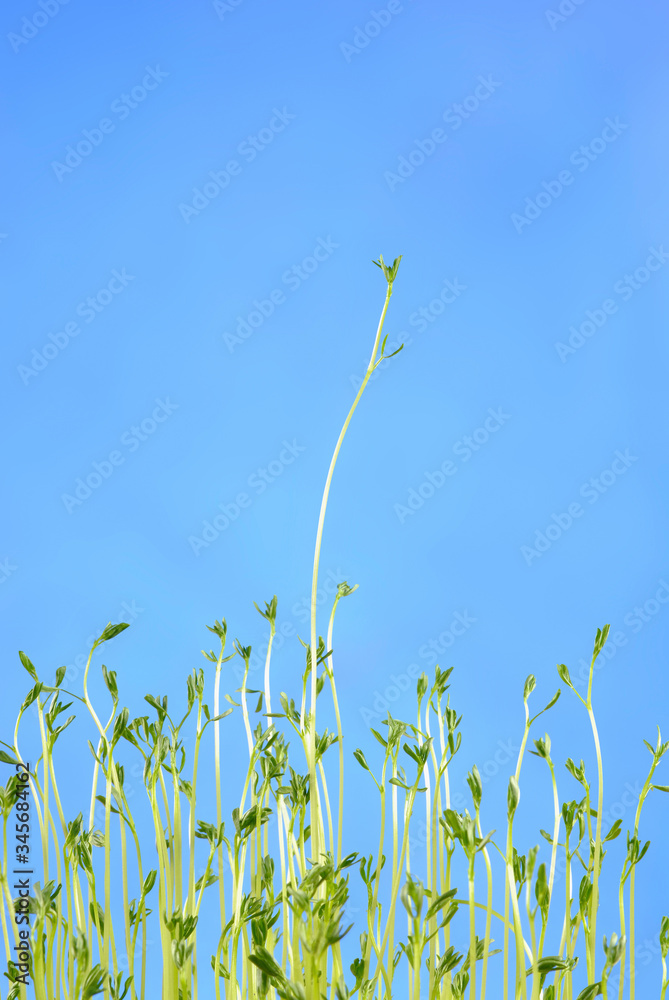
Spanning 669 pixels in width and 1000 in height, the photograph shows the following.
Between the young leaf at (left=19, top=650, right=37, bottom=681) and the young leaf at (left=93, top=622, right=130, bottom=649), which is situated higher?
the young leaf at (left=93, top=622, right=130, bottom=649)

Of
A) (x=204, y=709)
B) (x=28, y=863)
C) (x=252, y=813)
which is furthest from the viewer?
(x=28, y=863)

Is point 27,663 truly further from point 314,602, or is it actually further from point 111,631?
point 314,602

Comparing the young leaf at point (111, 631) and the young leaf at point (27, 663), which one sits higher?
the young leaf at point (111, 631)

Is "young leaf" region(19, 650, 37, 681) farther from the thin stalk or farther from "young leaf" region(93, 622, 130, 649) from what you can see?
the thin stalk

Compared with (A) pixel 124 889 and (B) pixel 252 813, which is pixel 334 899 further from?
(A) pixel 124 889

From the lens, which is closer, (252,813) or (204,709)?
(252,813)

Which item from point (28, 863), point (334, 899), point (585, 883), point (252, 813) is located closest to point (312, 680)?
point (252, 813)

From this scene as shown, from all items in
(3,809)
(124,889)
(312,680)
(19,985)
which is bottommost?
(19,985)

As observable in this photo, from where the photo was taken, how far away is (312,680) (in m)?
1.00

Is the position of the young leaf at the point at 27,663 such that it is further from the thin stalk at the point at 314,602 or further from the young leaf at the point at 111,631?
the thin stalk at the point at 314,602

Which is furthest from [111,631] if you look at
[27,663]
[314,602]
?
[314,602]

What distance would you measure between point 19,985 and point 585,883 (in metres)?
0.72

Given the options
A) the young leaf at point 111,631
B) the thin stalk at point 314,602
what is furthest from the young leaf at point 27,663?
the thin stalk at point 314,602

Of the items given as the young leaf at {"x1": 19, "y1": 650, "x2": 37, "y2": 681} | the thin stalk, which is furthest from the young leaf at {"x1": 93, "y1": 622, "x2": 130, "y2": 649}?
the thin stalk
